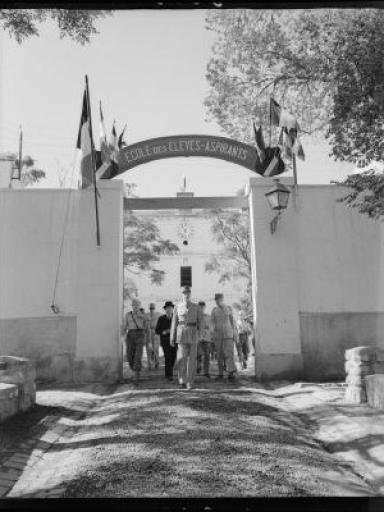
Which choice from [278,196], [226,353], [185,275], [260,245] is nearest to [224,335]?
[226,353]

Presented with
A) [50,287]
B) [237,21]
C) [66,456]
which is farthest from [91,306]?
[237,21]

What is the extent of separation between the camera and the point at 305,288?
1141cm

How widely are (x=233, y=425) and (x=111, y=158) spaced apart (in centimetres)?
751

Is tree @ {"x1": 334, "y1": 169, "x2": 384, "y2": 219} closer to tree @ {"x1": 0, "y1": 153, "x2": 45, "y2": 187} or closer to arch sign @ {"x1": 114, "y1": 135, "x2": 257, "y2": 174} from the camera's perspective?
arch sign @ {"x1": 114, "y1": 135, "x2": 257, "y2": 174}

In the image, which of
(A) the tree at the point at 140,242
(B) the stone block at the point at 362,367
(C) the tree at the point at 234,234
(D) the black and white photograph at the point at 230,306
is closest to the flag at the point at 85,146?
(D) the black and white photograph at the point at 230,306

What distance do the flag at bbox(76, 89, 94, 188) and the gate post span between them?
11.5 ft

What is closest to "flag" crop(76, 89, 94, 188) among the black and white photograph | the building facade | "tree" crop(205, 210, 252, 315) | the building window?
the black and white photograph

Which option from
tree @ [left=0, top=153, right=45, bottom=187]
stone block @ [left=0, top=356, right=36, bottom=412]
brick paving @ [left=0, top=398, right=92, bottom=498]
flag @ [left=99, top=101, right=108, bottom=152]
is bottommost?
brick paving @ [left=0, top=398, right=92, bottom=498]

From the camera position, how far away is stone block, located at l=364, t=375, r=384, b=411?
7047mm

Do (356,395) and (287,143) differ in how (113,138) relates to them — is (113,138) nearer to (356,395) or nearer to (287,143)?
(287,143)

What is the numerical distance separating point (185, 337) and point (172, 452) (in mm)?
4437

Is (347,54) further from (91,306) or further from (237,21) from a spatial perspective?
(91,306)

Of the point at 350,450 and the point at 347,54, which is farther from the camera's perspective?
the point at 347,54

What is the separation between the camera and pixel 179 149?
472 inches
